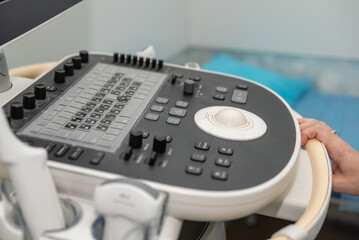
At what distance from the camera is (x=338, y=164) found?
684 millimetres

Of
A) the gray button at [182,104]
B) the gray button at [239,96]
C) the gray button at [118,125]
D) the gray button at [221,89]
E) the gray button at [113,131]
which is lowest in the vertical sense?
the gray button at [113,131]

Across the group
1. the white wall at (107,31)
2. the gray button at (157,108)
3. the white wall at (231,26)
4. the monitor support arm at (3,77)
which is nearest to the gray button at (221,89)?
the gray button at (157,108)

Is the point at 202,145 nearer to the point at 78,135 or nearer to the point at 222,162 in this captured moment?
the point at 222,162

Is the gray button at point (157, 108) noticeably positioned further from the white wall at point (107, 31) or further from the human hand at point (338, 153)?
the white wall at point (107, 31)

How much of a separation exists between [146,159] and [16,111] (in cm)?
18

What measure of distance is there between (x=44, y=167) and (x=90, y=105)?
183 mm

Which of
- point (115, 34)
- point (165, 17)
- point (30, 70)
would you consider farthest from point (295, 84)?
point (30, 70)

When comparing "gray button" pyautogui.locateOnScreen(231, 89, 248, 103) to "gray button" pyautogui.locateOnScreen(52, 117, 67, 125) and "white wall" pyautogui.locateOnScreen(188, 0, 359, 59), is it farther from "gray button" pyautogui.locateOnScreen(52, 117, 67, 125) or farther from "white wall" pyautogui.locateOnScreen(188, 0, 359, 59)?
"white wall" pyautogui.locateOnScreen(188, 0, 359, 59)

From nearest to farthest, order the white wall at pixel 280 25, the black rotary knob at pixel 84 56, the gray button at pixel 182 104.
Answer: the gray button at pixel 182 104
the black rotary knob at pixel 84 56
the white wall at pixel 280 25

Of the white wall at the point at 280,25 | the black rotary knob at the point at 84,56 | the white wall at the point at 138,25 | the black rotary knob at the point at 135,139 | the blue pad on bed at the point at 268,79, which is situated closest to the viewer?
the black rotary knob at the point at 135,139

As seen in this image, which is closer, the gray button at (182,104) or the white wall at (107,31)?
the gray button at (182,104)

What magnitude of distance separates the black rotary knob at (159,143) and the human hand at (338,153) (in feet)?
0.81

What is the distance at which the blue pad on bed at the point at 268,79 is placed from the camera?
4.48ft

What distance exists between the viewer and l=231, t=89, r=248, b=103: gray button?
610mm
